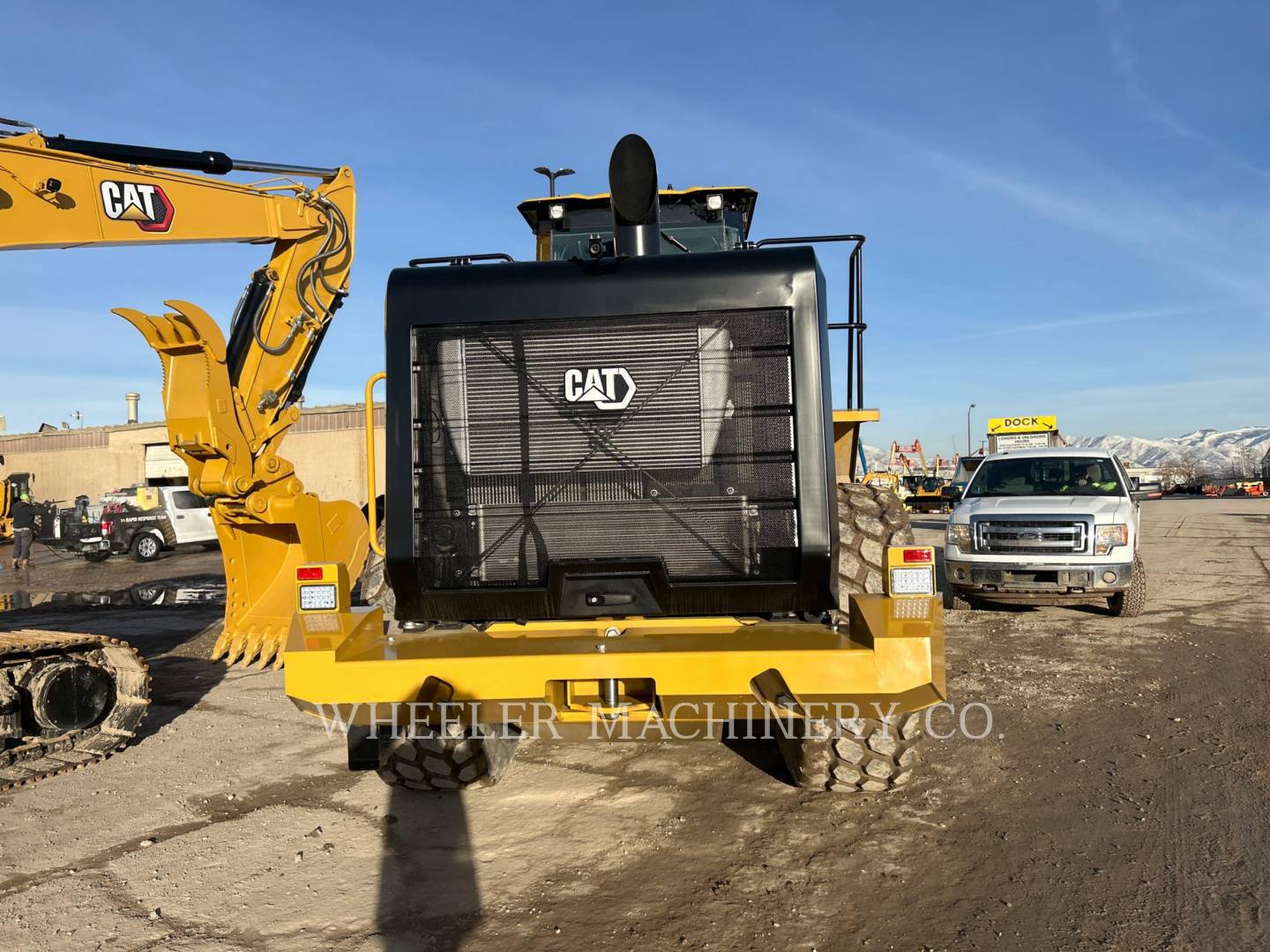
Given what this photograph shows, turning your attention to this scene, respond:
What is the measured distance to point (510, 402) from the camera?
389 cm

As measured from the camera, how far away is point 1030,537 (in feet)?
30.7

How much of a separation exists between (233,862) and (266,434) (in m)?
4.35

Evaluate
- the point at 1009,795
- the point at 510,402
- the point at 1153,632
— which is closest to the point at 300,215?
the point at 510,402

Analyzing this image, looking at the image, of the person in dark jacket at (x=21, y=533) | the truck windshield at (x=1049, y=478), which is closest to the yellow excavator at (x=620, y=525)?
the truck windshield at (x=1049, y=478)

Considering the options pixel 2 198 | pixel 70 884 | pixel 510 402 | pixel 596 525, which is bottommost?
pixel 70 884

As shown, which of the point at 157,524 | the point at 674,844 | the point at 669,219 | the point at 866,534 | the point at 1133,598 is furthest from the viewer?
the point at 157,524

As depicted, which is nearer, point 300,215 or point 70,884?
point 70,884

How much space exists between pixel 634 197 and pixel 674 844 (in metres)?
2.84

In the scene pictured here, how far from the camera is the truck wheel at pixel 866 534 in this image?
4.80 m

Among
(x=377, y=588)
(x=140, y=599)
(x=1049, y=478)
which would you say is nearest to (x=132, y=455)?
(x=140, y=599)

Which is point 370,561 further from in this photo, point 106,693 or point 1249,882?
point 1249,882

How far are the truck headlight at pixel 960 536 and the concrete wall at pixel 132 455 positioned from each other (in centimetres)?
2194

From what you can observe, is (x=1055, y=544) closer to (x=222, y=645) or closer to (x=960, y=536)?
(x=960, y=536)

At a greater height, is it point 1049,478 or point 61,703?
point 1049,478
